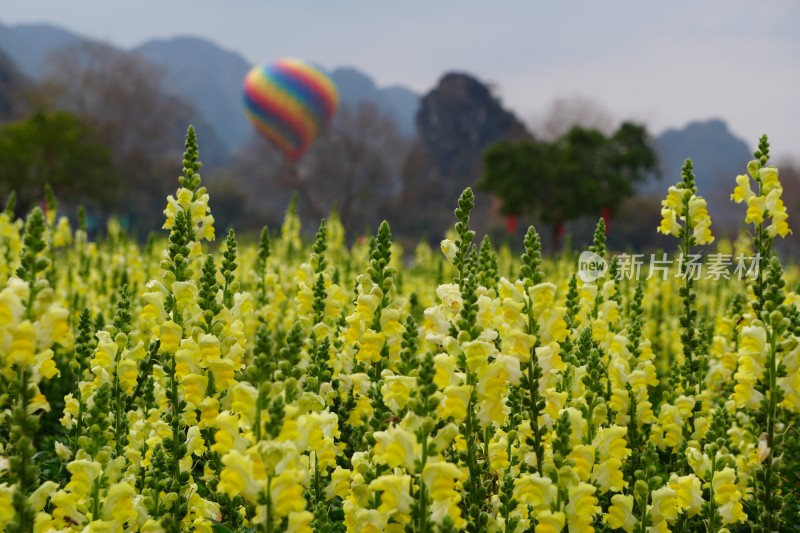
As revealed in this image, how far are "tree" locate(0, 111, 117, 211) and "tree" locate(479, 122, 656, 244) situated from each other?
18317 mm

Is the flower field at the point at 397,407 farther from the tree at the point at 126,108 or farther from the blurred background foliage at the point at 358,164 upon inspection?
the tree at the point at 126,108

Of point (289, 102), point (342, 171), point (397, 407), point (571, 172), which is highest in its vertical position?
point (289, 102)

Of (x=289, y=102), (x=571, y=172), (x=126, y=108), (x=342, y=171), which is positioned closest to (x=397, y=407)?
(x=571, y=172)

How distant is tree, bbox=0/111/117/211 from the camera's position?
88.8 ft

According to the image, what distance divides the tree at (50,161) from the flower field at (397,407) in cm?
2534

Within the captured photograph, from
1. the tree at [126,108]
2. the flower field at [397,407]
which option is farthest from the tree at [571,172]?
the flower field at [397,407]

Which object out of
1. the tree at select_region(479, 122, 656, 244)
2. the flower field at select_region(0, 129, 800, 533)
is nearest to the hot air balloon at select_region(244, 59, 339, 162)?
the tree at select_region(479, 122, 656, 244)

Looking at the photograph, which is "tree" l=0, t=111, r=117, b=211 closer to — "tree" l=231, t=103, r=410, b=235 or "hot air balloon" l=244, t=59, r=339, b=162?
"tree" l=231, t=103, r=410, b=235

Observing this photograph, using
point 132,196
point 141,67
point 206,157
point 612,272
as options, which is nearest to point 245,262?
point 612,272

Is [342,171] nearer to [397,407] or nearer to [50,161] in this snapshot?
[50,161]

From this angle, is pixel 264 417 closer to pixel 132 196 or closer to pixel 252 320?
pixel 252 320

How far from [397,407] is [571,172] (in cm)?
3211

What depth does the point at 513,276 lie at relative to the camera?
22.8 feet

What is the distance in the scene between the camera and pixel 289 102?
176 feet
